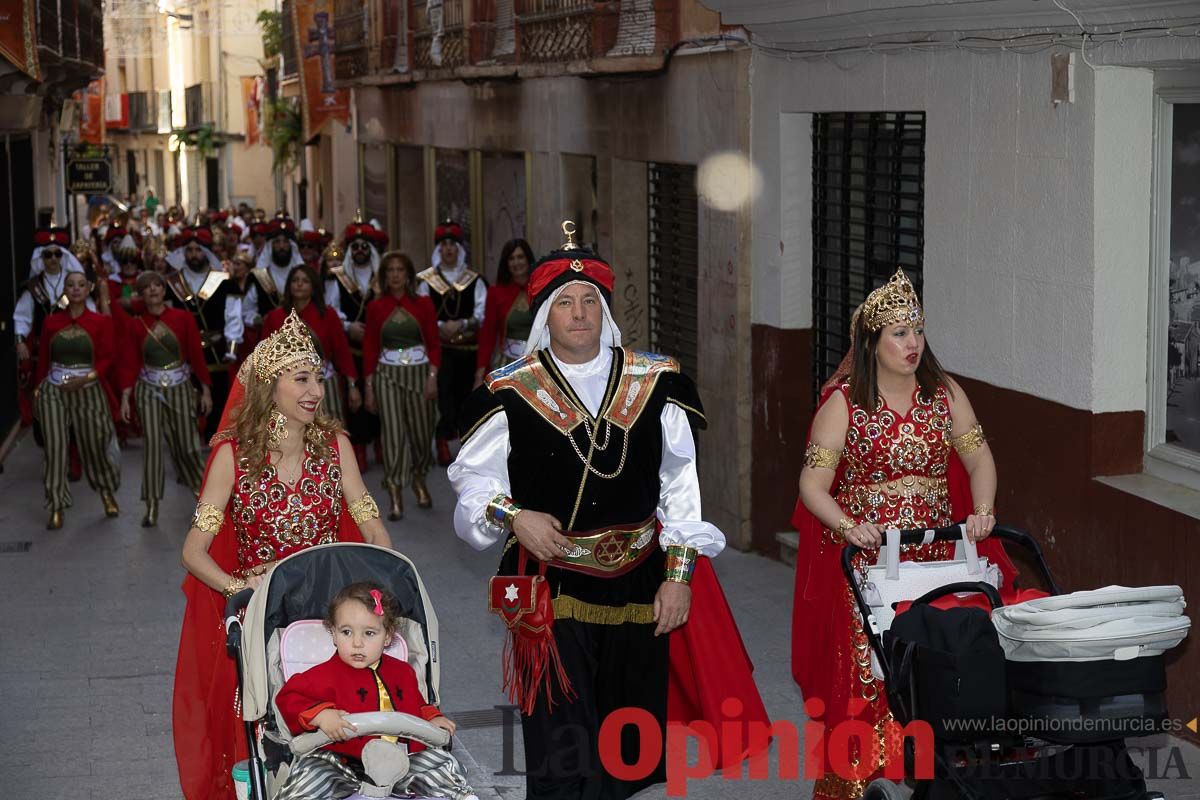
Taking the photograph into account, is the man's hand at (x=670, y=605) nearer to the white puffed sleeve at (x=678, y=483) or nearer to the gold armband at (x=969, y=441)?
the white puffed sleeve at (x=678, y=483)

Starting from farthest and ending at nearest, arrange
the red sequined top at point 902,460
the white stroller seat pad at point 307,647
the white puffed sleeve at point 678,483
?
the red sequined top at point 902,460, the white puffed sleeve at point 678,483, the white stroller seat pad at point 307,647

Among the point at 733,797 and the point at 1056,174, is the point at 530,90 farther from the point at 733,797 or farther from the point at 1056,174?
the point at 733,797

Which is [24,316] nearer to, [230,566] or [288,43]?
[230,566]

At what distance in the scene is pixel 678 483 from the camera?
6.27m

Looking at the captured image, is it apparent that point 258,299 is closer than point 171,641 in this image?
No

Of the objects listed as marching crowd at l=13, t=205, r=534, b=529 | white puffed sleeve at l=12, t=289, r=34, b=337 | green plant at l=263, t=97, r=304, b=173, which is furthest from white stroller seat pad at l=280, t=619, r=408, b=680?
green plant at l=263, t=97, r=304, b=173

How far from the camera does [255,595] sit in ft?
19.2

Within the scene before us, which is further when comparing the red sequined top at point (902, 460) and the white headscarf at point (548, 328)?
the red sequined top at point (902, 460)

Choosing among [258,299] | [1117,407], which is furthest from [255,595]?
[258,299]

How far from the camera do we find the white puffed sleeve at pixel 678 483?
6.18m

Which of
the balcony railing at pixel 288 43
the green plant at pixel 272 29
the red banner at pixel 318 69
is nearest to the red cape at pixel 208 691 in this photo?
the red banner at pixel 318 69

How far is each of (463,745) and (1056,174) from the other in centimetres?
369

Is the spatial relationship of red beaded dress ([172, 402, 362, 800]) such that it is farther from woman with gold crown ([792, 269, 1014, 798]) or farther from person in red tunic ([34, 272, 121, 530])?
person in red tunic ([34, 272, 121, 530])

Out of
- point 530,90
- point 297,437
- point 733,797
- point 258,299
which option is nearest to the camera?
point 297,437
